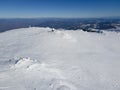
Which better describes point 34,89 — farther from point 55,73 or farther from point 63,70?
point 63,70

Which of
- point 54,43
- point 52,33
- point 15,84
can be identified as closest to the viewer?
point 15,84

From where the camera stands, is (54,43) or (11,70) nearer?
(11,70)

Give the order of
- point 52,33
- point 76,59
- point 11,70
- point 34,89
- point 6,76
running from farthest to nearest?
1. point 52,33
2. point 76,59
3. point 11,70
4. point 6,76
5. point 34,89

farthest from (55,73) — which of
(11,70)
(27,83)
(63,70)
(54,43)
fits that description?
(54,43)

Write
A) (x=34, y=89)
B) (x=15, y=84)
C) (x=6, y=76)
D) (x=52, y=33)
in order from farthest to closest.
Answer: (x=52, y=33)
(x=6, y=76)
(x=15, y=84)
(x=34, y=89)

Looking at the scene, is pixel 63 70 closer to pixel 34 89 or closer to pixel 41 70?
pixel 41 70

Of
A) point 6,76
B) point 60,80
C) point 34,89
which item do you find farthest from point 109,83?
point 6,76
